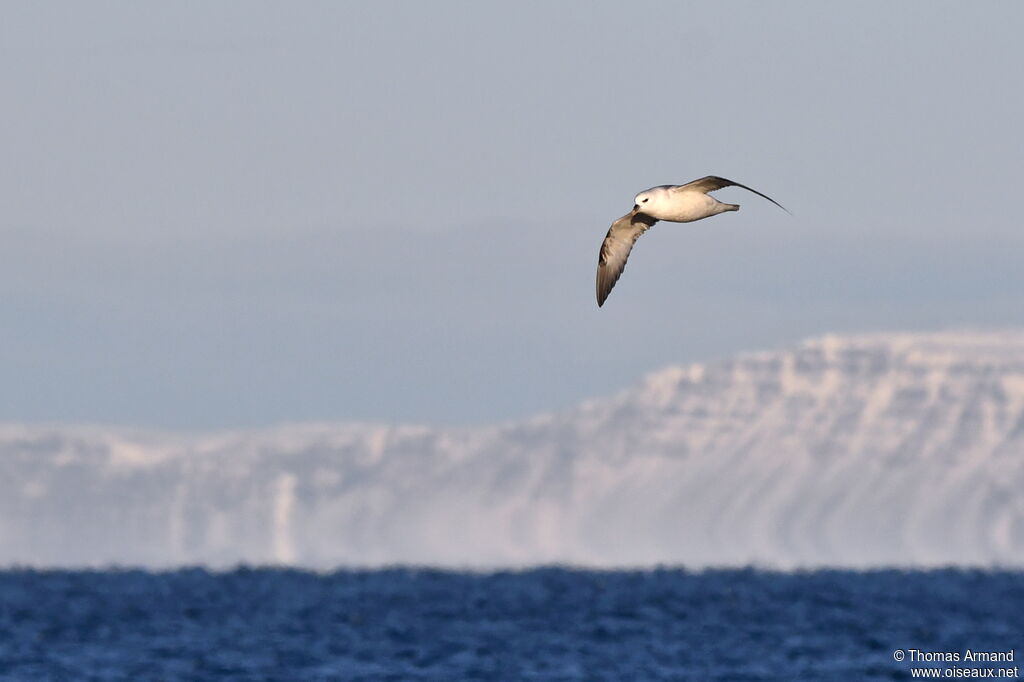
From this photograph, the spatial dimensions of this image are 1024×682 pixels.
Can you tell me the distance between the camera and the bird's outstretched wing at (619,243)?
29.2 meters

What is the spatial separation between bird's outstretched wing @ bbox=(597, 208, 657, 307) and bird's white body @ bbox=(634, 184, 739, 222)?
2222 millimetres

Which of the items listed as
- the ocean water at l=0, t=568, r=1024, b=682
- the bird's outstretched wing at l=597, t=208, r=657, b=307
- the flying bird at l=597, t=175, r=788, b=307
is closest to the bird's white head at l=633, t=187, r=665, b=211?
the flying bird at l=597, t=175, r=788, b=307

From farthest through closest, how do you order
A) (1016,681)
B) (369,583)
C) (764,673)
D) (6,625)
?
(369,583)
(6,625)
(764,673)
(1016,681)

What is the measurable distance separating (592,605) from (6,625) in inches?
1049

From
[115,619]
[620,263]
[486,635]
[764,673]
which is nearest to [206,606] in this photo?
[115,619]

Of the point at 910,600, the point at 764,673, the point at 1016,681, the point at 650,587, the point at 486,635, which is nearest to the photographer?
the point at 1016,681

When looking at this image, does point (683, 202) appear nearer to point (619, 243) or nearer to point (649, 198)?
point (649, 198)

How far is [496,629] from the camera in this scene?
72312 millimetres

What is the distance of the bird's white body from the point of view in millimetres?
26375

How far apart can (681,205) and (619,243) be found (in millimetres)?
3250

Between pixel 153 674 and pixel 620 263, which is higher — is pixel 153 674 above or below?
below

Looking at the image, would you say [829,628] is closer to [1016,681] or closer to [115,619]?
[1016,681]

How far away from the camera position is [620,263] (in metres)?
29.5

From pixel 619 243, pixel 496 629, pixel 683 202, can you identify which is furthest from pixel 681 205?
pixel 496 629
